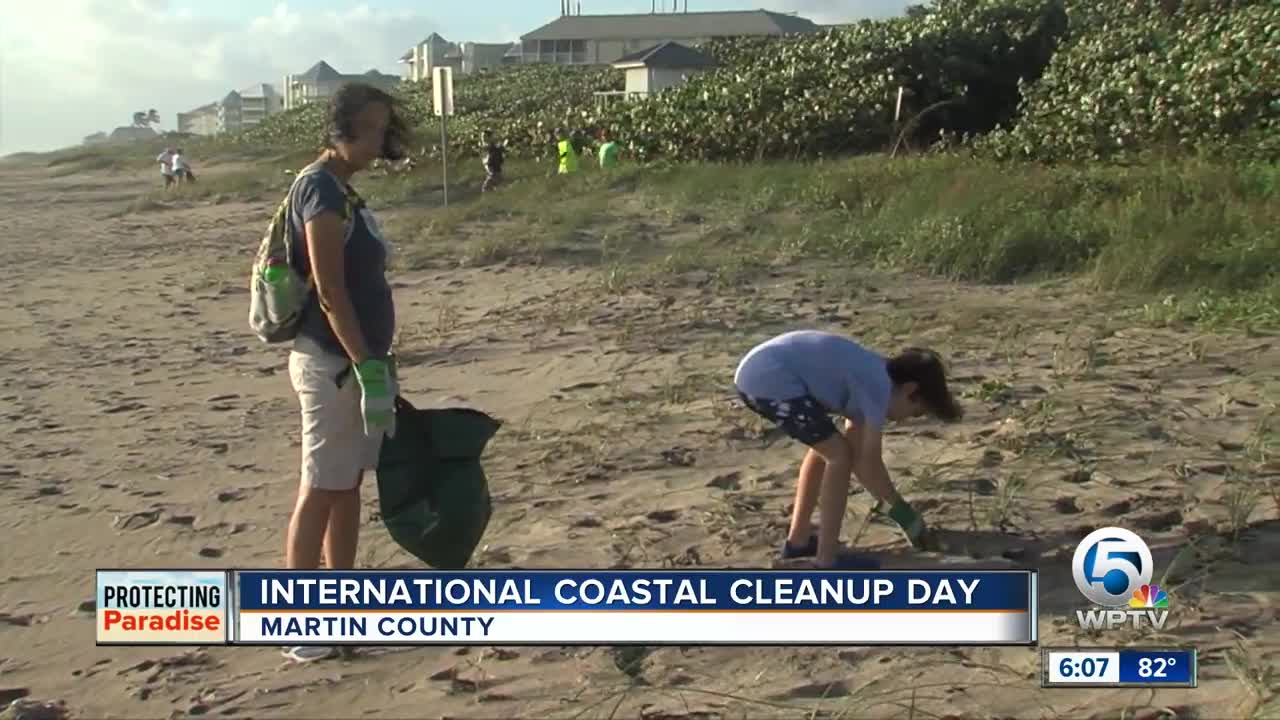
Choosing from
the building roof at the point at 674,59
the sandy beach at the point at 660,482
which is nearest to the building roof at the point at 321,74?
the building roof at the point at 674,59

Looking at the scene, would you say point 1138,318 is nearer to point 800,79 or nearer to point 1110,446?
point 1110,446

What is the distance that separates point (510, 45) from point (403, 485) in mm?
99577

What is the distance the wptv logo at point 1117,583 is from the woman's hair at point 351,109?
2.41 meters

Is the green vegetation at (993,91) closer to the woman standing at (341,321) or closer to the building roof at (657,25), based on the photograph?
the woman standing at (341,321)

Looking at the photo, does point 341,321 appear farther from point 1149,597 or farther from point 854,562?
point 1149,597

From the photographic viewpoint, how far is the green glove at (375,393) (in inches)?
136

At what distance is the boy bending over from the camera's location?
3965 millimetres

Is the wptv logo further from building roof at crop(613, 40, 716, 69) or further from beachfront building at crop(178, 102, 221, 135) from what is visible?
beachfront building at crop(178, 102, 221, 135)

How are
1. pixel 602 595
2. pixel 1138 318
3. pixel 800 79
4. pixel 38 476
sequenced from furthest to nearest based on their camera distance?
pixel 800 79
pixel 1138 318
pixel 38 476
pixel 602 595

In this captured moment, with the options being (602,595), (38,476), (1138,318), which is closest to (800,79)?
(1138,318)

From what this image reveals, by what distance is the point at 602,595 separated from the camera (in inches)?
148

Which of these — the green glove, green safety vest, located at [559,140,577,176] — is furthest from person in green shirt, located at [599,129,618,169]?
the green glove

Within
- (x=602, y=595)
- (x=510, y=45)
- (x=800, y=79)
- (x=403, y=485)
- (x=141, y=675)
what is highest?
(x=510, y=45)

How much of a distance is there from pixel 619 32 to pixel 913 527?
75785 mm
